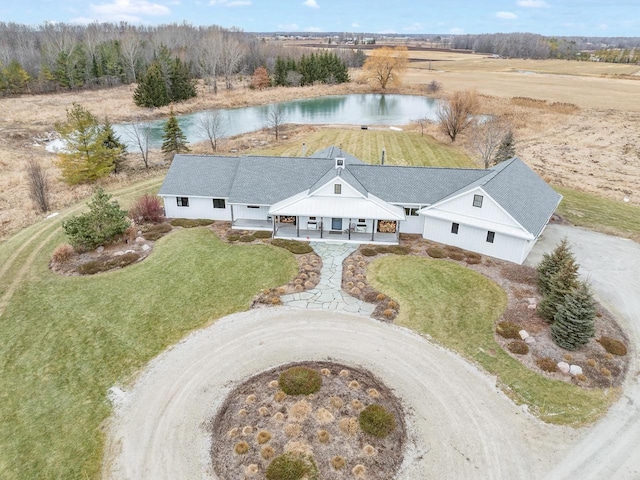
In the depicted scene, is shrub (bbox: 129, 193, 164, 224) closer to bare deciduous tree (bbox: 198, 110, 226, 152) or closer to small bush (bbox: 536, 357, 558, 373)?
bare deciduous tree (bbox: 198, 110, 226, 152)

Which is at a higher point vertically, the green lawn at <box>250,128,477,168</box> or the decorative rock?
the green lawn at <box>250,128,477,168</box>

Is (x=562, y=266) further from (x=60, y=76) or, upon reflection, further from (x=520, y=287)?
(x=60, y=76)

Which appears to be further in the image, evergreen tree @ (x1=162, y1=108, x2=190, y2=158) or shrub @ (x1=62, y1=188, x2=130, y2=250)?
evergreen tree @ (x1=162, y1=108, x2=190, y2=158)

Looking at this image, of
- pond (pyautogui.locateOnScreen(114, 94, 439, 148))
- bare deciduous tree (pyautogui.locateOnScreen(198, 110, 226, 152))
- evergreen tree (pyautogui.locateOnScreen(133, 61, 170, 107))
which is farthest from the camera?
evergreen tree (pyautogui.locateOnScreen(133, 61, 170, 107))

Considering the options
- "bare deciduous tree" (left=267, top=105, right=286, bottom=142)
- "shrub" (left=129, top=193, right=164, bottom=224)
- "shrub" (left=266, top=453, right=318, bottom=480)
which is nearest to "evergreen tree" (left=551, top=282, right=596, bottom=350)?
"shrub" (left=266, top=453, right=318, bottom=480)

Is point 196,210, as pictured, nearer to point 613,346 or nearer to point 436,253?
point 436,253
